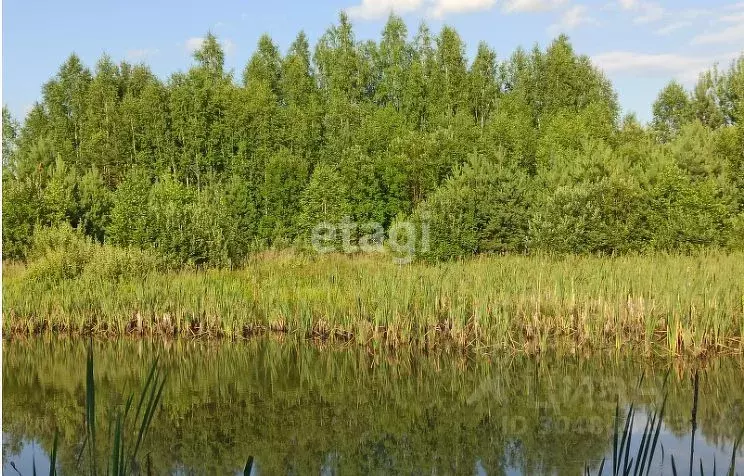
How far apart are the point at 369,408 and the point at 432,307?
359 centimetres

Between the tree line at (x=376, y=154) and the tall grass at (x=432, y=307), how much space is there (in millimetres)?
5072

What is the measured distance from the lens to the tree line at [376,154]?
21.6 metres

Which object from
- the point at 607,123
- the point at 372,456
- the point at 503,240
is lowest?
the point at 372,456

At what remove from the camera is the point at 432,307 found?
443 inches

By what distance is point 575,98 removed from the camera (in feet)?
133

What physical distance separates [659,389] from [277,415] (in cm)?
443

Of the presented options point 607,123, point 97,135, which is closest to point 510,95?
point 607,123

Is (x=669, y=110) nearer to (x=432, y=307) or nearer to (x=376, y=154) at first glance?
(x=376, y=154)

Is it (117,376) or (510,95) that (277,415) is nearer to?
(117,376)

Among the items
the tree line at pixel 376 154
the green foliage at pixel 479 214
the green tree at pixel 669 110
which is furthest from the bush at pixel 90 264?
the green tree at pixel 669 110

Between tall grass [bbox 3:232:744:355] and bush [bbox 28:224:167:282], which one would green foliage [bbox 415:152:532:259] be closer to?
tall grass [bbox 3:232:744:355]

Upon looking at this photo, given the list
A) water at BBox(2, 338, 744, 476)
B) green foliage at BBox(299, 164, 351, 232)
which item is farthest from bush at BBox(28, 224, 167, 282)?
green foliage at BBox(299, 164, 351, 232)

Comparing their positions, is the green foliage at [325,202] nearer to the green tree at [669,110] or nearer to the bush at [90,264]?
→ the bush at [90,264]

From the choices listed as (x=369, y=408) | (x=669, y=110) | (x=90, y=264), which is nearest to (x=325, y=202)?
(x=90, y=264)
